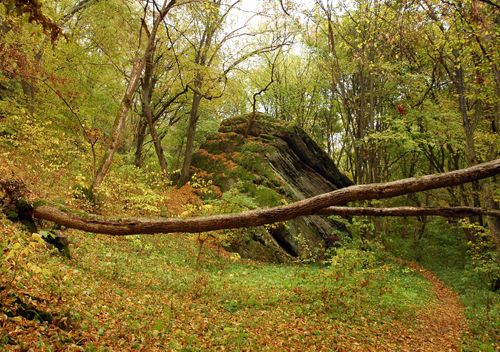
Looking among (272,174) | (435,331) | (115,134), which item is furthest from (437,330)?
(115,134)

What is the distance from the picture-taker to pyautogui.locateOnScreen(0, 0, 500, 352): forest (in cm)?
513

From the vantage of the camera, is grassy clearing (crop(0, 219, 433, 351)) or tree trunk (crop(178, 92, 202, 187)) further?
tree trunk (crop(178, 92, 202, 187))

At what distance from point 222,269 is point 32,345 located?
8.28m

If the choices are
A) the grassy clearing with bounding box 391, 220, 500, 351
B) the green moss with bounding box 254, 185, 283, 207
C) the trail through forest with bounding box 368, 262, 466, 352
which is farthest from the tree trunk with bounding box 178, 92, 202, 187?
the trail through forest with bounding box 368, 262, 466, 352

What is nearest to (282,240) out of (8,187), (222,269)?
(222,269)

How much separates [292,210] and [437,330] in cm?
709

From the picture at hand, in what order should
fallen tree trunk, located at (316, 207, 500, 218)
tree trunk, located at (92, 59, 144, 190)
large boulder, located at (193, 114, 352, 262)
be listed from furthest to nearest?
large boulder, located at (193, 114, 352, 262)
tree trunk, located at (92, 59, 144, 190)
fallen tree trunk, located at (316, 207, 500, 218)

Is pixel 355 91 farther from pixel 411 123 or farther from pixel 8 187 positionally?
pixel 8 187

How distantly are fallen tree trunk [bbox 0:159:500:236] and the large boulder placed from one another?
821 cm

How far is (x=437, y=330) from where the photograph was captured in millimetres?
9234

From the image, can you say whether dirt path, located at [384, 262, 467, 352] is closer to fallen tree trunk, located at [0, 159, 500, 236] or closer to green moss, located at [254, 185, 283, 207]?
fallen tree trunk, located at [0, 159, 500, 236]

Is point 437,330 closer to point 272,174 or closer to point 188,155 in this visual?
point 272,174

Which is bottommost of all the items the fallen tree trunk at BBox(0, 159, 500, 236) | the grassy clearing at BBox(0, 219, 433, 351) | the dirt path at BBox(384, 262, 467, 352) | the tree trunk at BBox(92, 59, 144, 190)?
the dirt path at BBox(384, 262, 467, 352)

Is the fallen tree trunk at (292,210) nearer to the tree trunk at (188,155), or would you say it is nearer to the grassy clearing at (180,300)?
the grassy clearing at (180,300)
